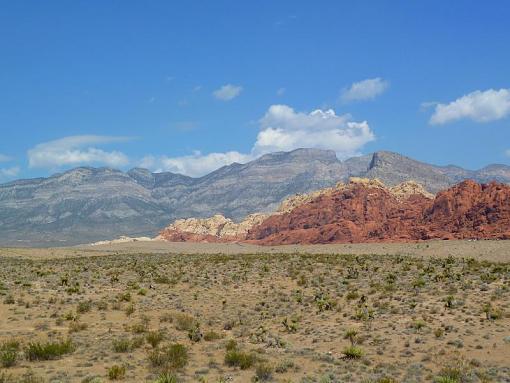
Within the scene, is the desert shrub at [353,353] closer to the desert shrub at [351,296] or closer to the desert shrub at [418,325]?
the desert shrub at [418,325]

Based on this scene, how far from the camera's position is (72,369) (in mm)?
16578

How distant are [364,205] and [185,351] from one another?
352 feet

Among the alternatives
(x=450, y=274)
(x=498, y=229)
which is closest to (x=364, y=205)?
(x=498, y=229)

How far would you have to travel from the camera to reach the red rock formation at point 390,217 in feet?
297

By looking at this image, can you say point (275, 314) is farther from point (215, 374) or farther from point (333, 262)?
point (333, 262)

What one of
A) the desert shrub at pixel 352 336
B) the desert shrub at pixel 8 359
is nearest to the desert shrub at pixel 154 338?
the desert shrub at pixel 8 359

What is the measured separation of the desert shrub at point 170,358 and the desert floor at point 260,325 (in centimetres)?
5

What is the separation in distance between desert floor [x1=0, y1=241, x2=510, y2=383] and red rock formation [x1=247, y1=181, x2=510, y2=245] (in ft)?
178

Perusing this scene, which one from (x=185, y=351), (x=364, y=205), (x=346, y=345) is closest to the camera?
(x=185, y=351)

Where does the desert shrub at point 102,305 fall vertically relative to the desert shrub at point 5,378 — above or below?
above

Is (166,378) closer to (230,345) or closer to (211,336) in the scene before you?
(230,345)

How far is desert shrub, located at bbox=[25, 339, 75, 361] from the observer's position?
1755 centimetres

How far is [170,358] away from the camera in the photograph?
17312 millimetres

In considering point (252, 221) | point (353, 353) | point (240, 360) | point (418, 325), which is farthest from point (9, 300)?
point (252, 221)
